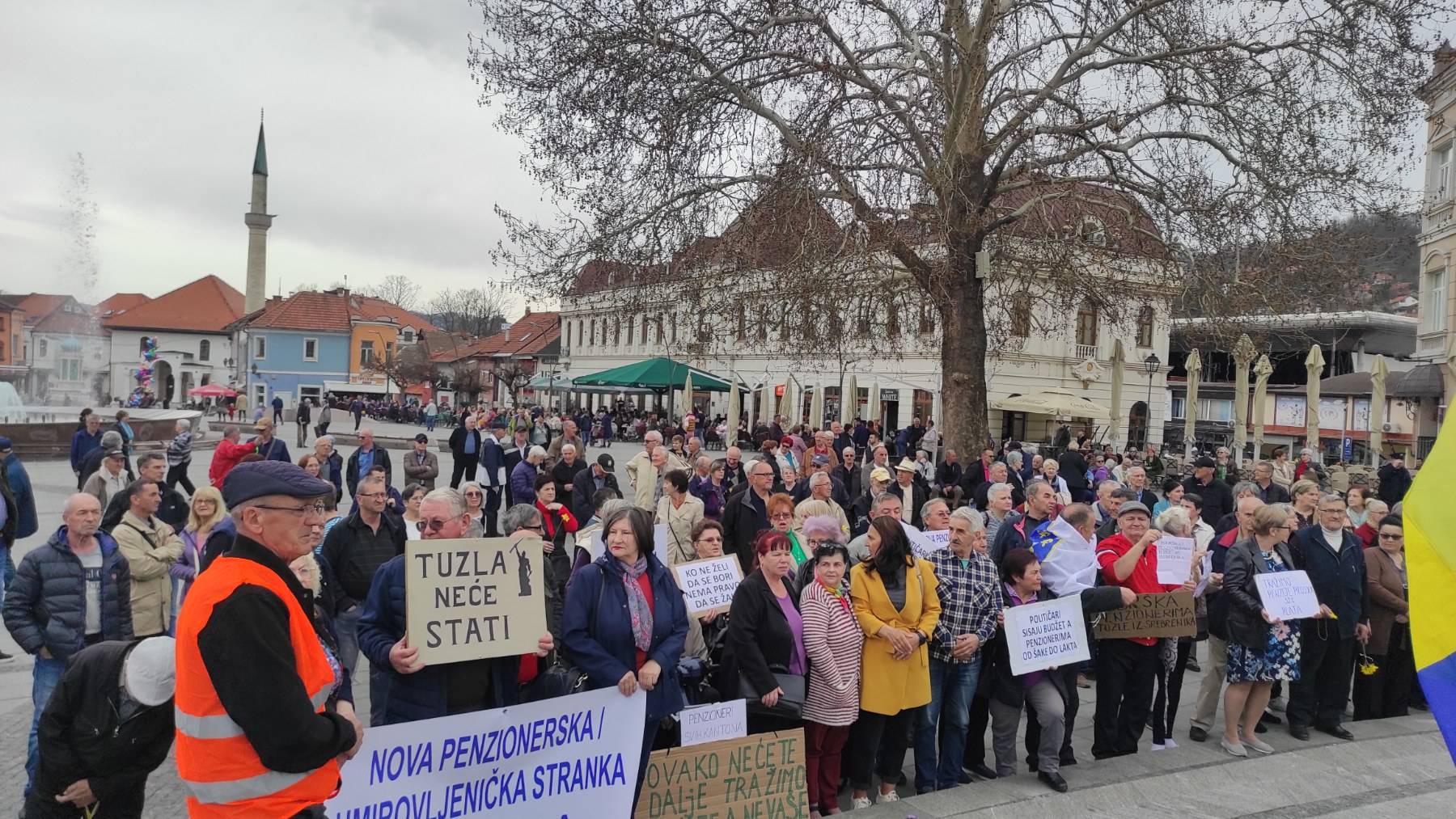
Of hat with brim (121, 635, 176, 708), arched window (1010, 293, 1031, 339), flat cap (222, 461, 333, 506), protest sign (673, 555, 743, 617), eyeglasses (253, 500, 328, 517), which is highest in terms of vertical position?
arched window (1010, 293, 1031, 339)

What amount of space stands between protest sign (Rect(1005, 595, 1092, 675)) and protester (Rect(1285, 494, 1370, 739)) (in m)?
2.14

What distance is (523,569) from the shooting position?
472 cm

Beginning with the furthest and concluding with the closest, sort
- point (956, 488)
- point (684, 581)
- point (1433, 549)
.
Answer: point (956, 488)
point (684, 581)
point (1433, 549)

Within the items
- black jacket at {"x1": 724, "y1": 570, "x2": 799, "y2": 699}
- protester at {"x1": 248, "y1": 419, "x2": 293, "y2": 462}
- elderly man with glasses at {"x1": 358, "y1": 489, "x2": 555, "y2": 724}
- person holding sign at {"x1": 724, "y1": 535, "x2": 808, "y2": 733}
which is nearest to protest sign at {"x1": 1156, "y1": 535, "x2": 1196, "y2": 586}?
person holding sign at {"x1": 724, "y1": 535, "x2": 808, "y2": 733}

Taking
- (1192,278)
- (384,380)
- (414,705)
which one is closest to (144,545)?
(414,705)

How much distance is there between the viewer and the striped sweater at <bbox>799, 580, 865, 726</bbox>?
17.8ft

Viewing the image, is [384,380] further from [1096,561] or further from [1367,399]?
[1096,561]

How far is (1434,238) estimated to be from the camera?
28812mm

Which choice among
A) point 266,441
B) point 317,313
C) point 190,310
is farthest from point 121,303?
point 266,441

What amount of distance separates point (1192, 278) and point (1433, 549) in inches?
510

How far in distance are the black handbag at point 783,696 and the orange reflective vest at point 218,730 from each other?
113 inches

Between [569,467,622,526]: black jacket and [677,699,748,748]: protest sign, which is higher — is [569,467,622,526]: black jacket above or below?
above

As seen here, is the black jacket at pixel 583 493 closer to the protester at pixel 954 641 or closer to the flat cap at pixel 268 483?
the protester at pixel 954 641

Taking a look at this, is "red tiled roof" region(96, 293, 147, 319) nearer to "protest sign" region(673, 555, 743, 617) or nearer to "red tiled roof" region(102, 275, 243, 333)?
"red tiled roof" region(102, 275, 243, 333)
